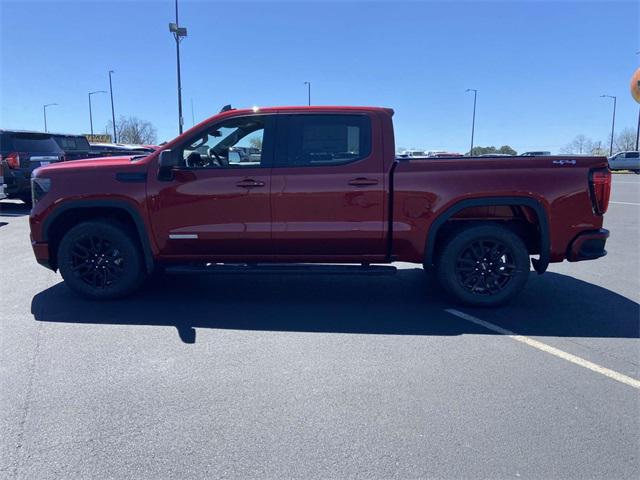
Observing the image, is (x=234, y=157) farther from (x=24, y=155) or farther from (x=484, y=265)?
(x=24, y=155)

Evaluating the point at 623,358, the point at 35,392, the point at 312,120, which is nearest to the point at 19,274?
the point at 35,392

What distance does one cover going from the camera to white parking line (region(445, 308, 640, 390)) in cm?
371

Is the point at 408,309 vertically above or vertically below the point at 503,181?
below

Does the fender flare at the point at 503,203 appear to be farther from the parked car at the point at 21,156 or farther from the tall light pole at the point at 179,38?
the tall light pole at the point at 179,38

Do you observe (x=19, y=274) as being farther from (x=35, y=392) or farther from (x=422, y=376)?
(x=422, y=376)

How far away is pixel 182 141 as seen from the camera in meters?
5.20

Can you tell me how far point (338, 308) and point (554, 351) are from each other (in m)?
2.08

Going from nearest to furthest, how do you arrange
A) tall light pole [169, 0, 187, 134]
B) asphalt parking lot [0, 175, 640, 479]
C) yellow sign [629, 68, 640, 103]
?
1. asphalt parking lot [0, 175, 640, 479]
2. tall light pole [169, 0, 187, 134]
3. yellow sign [629, 68, 640, 103]

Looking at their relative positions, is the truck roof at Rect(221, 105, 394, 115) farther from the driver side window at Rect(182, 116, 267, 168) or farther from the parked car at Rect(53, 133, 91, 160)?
the parked car at Rect(53, 133, 91, 160)

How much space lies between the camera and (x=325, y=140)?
522 cm

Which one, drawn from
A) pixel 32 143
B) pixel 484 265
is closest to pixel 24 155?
pixel 32 143

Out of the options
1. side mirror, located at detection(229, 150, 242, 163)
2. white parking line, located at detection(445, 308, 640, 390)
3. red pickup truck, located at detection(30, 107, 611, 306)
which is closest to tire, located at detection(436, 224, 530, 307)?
red pickup truck, located at detection(30, 107, 611, 306)

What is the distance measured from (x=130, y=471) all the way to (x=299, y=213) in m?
3.02

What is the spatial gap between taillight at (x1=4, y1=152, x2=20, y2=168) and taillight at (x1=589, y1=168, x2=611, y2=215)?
1289 cm
